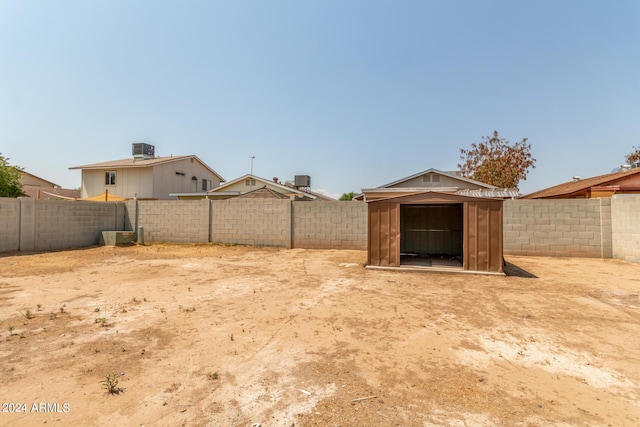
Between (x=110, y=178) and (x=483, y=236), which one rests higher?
(x=110, y=178)

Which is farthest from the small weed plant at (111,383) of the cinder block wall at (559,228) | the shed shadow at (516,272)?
the cinder block wall at (559,228)

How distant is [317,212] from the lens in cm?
1239

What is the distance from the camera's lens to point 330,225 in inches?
483

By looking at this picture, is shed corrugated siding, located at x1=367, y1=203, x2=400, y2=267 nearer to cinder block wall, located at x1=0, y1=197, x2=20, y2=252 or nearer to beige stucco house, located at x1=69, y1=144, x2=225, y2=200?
cinder block wall, located at x1=0, y1=197, x2=20, y2=252

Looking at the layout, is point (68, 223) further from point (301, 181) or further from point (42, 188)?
point (42, 188)

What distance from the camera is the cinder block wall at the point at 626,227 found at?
908cm

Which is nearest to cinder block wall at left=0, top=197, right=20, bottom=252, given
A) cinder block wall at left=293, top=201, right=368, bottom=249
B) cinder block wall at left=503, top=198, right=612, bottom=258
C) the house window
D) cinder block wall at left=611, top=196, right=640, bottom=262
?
cinder block wall at left=293, top=201, right=368, bottom=249

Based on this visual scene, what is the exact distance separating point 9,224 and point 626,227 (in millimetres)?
20904

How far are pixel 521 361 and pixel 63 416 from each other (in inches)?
167

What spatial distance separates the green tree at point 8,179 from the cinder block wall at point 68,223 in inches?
269

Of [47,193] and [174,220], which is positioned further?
[47,193]

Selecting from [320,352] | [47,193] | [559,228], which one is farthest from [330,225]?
[47,193]

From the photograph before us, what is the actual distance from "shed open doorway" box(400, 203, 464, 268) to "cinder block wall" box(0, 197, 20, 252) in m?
14.2

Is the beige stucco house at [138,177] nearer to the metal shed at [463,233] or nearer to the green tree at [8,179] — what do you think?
the green tree at [8,179]
